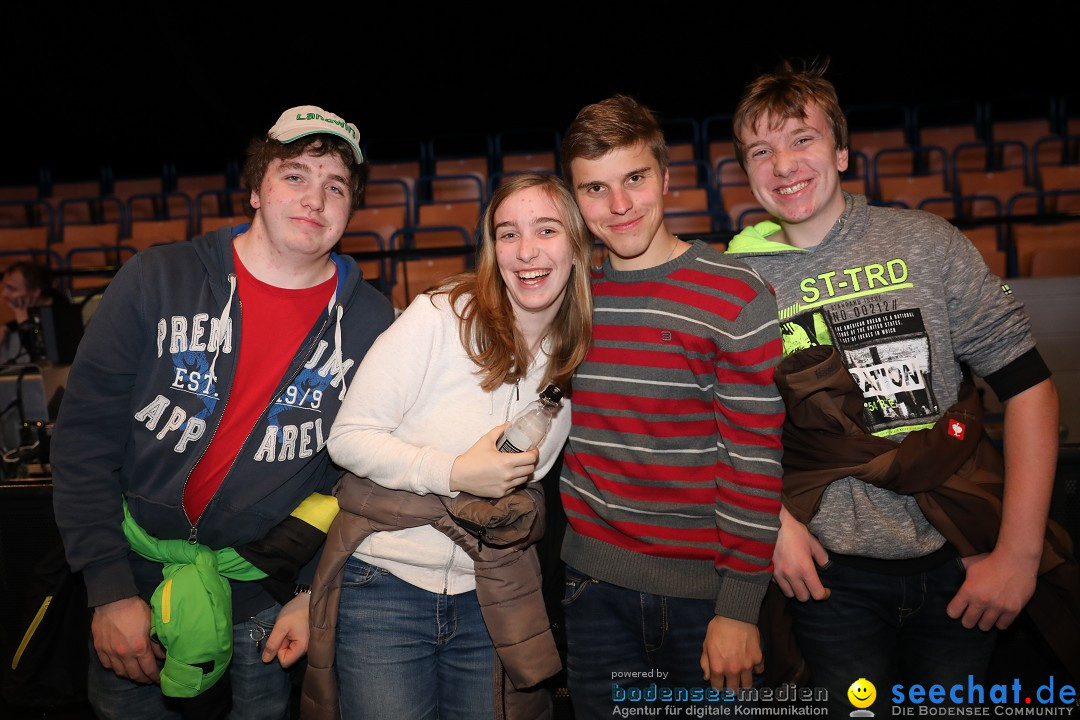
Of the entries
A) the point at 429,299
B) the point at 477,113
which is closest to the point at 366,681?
the point at 429,299

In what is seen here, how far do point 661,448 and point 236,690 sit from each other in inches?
44.7

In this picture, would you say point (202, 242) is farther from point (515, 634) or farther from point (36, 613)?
point (515, 634)

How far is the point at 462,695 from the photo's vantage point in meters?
1.44

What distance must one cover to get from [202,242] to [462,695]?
1.17 metres

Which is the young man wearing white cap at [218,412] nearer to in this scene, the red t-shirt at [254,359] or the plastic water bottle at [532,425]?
the red t-shirt at [254,359]

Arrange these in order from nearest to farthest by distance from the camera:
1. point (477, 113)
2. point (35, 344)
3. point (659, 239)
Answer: point (659, 239)
point (35, 344)
point (477, 113)

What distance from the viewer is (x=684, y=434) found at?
4.64 ft

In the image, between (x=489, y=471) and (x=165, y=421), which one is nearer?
(x=489, y=471)

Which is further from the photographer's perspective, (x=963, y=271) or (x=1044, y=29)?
(x=1044, y=29)

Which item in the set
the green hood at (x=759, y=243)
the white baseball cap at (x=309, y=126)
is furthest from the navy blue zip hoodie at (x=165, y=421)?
the green hood at (x=759, y=243)

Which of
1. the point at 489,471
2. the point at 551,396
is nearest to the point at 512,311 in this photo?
the point at 551,396

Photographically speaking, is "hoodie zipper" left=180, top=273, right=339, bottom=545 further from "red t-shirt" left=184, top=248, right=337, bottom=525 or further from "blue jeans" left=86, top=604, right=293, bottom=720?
"blue jeans" left=86, top=604, right=293, bottom=720

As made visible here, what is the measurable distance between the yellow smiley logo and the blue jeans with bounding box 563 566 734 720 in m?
0.32

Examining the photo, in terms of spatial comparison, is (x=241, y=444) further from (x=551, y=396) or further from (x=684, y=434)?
(x=684, y=434)
